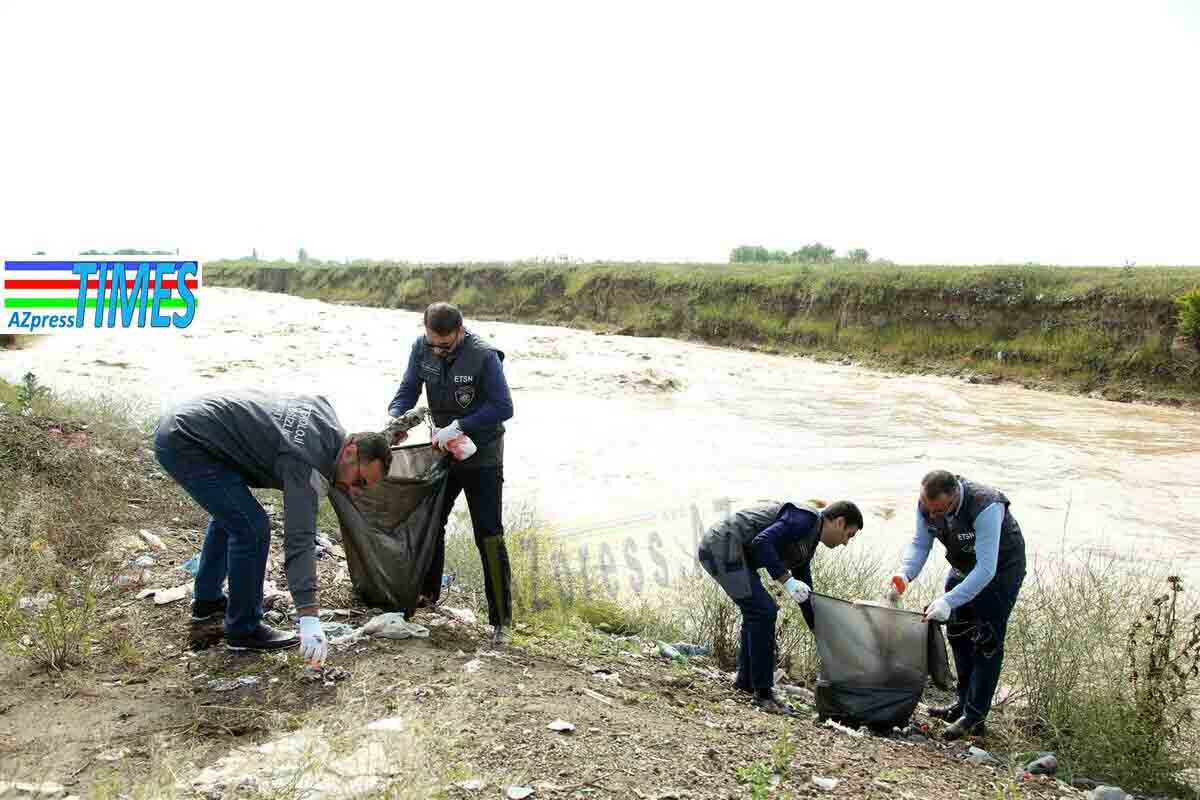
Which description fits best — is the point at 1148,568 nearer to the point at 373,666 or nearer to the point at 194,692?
the point at 373,666

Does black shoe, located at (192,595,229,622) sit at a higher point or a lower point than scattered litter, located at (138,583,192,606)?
higher

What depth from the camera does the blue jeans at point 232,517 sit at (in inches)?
147

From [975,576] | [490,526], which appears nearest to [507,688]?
[490,526]

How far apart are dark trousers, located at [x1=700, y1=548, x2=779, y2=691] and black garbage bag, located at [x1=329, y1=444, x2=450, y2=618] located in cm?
145

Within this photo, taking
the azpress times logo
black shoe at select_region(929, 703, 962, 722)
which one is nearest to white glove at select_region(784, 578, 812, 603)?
black shoe at select_region(929, 703, 962, 722)

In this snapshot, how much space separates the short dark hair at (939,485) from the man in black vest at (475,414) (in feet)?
6.60

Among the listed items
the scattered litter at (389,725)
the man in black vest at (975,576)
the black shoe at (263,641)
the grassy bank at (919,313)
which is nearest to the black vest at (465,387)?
→ the black shoe at (263,641)

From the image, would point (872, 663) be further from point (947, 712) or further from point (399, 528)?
point (399, 528)

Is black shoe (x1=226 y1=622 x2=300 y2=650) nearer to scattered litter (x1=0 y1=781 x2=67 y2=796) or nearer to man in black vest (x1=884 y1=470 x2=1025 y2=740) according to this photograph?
scattered litter (x1=0 y1=781 x2=67 y2=796)

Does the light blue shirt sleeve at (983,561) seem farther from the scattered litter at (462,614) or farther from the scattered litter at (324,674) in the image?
the scattered litter at (324,674)

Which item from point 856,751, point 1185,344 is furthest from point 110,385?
point 1185,344

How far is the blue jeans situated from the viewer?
12.3ft

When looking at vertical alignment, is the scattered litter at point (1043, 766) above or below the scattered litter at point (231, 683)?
below

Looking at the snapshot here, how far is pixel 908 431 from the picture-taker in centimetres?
1364
